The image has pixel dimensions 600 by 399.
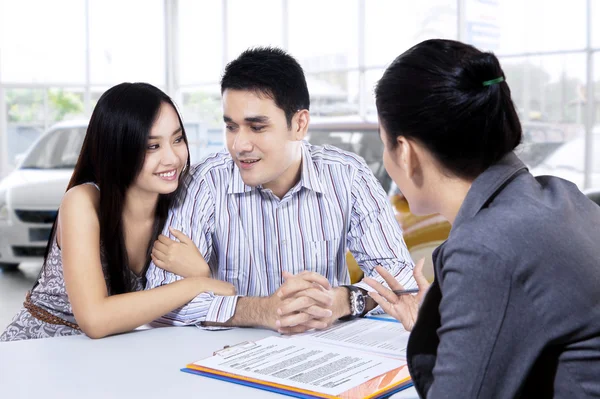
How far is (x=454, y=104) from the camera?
1.13 meters

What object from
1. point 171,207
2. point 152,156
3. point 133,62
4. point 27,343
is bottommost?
point 27,343

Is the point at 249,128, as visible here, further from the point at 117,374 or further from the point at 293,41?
the point at 293,41

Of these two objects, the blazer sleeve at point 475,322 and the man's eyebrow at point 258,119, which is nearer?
the blazer sleeve at point 475,322

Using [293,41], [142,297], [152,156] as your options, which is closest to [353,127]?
[152,156]

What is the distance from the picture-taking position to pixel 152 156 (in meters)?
2.10

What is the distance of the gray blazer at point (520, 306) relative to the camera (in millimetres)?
1006

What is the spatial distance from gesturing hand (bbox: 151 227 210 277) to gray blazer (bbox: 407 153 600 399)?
1131mm

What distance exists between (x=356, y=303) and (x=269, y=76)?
0.79 m

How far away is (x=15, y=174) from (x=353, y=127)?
3.20m

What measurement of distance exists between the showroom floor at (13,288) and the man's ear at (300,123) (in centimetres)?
296

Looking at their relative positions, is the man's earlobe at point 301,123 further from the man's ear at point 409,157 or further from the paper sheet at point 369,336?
the man's ear at point 409,157

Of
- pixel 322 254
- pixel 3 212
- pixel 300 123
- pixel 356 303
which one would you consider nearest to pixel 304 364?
pixel 356 303

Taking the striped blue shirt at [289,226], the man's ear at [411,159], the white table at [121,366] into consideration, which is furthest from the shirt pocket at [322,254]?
the man's ear at [411,159]

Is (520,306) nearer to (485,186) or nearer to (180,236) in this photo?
(485,186)
